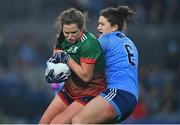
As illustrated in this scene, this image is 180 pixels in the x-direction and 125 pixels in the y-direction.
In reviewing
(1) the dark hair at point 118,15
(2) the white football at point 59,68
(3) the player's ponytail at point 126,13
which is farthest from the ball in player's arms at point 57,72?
(3) the player's ponytail at point 126,13

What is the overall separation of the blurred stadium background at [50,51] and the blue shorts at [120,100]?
5.70 meters

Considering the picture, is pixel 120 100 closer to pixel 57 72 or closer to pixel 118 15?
pixel 57 72

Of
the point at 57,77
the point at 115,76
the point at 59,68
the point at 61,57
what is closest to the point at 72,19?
the point at 61,57

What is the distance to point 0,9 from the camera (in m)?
18.8

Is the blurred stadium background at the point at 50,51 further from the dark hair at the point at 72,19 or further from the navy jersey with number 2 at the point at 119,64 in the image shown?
the dark hair at the point at 72,19

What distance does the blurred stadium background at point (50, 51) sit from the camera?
15.2 meters

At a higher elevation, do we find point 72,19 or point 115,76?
point 72,19

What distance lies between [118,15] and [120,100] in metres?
1.10

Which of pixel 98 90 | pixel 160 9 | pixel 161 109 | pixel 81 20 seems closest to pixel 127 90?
pixel 98 90

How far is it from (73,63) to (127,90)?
715 mm

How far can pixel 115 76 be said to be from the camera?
831 cm

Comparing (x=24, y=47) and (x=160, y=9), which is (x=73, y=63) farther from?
(x=160, y=9)

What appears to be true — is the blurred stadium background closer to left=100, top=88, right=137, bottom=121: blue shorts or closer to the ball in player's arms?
left=100, top=88, right=137, bottom=121: blue shorts

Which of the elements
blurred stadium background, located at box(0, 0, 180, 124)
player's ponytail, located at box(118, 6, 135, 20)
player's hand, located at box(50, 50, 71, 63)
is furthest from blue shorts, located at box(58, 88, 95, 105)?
blurred stadium background, located at box(0, 0, 180, 124)
